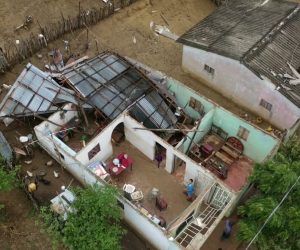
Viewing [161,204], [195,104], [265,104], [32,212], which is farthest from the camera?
[265,104]

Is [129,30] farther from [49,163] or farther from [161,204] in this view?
[161,204]

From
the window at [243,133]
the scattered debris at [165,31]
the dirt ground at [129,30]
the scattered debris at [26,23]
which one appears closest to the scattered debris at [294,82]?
the dirt ground at [129,30]

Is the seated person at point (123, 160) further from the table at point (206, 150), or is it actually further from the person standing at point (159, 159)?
the table at point (206, 150)

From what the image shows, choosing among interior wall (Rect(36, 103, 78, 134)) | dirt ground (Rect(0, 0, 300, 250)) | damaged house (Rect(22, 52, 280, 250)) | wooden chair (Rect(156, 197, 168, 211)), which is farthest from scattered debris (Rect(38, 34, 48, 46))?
wooden chair (Rect(156, 197, 168, 211))

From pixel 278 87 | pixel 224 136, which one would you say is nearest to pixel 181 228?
pixel 224 136

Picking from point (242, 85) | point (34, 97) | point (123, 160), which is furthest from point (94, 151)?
point (242, 85)

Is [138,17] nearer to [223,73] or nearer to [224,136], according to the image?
[223,73]
